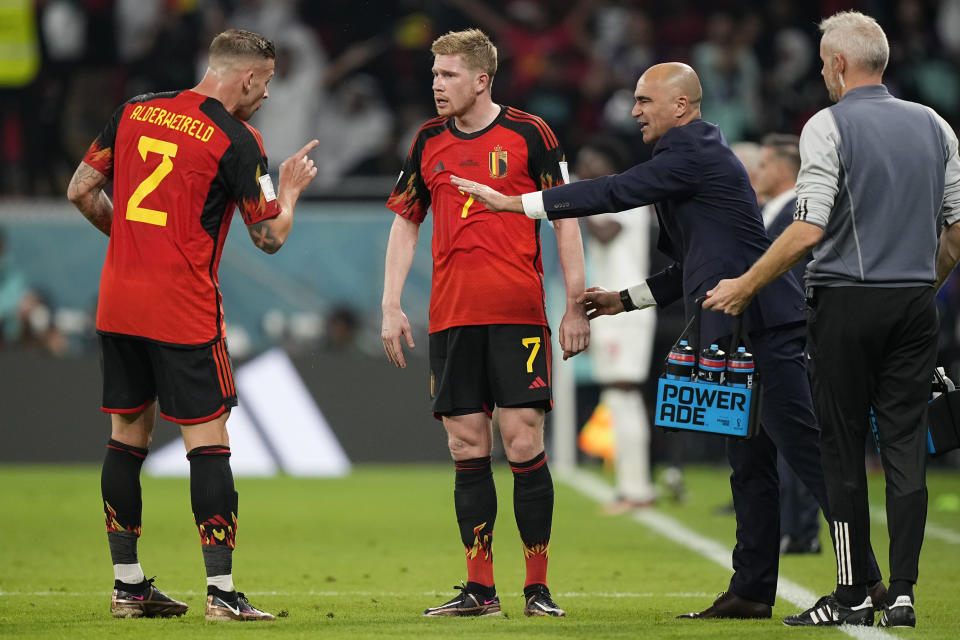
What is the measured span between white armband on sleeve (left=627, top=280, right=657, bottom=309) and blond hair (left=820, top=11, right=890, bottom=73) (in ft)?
4.03

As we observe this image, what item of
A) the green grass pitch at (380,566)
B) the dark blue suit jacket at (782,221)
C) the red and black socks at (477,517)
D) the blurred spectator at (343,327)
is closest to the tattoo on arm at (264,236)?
the red and black socks at (477,517)

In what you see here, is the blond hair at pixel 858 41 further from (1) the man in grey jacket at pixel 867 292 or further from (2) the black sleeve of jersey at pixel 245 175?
(2) the black sleeve of jersey at pixel 245 175

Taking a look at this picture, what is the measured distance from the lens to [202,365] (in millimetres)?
5418

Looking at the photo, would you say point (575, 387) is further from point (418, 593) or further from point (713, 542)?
point (418, 593)

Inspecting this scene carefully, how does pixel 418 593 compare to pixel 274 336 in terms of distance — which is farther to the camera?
pixel 274 336

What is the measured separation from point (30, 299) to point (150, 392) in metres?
9.82

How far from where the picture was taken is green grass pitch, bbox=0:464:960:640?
525 centimetres

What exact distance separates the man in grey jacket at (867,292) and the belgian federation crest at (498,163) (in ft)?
3.44

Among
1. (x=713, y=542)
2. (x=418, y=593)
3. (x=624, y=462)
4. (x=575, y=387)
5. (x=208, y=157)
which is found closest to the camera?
(x=208, y=157)

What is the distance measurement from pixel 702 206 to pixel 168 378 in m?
2.09

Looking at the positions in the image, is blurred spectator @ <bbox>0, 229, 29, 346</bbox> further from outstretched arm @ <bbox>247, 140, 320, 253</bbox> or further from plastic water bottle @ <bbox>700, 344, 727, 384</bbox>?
plastic water bottle @ <bbox>700, 344, 727, 384</bbox>

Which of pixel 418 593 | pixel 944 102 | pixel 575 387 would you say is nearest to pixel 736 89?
pixel 944 102

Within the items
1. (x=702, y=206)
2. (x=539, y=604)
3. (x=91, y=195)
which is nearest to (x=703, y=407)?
(x=702, y=206)

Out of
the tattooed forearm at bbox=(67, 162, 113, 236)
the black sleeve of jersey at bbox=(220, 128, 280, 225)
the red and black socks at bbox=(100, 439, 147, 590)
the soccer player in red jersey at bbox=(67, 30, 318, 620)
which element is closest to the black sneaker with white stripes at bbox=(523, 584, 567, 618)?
the soccer player in red jersey at bbox=(67, 30, 318, 620)
